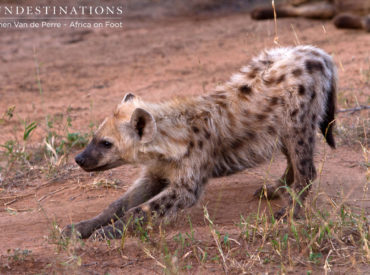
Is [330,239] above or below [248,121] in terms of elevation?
below

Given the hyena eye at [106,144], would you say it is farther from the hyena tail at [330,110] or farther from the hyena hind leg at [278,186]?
the hyena tail at [330,110]

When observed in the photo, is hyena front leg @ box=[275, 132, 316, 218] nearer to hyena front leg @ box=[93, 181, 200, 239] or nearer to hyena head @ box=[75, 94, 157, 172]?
hyena front leg @ box=[93, 181, 200, 239]

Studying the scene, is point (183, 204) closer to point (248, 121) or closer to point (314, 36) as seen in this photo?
point (248, 121)

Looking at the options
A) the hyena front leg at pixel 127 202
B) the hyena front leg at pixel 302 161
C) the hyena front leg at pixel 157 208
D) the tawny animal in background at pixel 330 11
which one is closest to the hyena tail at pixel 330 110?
the hyena front leg at pixel 302 161

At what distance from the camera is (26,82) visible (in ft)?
19.6

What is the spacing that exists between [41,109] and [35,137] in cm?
73

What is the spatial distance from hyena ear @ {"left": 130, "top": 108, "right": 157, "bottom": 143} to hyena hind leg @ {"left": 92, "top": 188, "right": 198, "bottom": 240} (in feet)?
0.98

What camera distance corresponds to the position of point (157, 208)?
9.83 ft

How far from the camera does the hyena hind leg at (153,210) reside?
9.46 ft

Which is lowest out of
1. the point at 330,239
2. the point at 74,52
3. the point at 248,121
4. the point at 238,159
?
the point at 330,239

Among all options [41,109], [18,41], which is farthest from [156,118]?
[18,41]

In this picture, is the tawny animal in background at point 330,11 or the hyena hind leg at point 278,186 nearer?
the hyena hind leg at point 278,186

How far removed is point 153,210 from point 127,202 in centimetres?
27

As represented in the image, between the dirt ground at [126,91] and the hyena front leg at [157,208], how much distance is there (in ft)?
0.37
